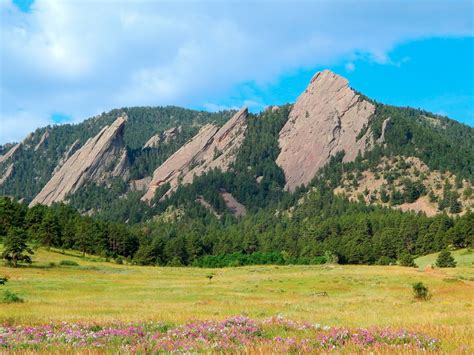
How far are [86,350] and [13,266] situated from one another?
217 feet

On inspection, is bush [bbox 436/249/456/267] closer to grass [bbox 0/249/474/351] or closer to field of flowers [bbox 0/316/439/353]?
grass [bbox 0/249/474/351]

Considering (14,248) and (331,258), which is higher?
(331,258)

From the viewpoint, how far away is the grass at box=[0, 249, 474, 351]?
20516 millimetres

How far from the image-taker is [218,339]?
41.9 ft

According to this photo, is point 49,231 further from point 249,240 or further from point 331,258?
point 249,240

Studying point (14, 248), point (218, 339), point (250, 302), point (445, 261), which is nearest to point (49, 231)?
point (14, 248)

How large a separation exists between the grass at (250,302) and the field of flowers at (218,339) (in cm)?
153

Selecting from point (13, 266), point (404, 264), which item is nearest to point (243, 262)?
point (404, 264)

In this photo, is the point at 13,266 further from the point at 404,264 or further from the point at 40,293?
the point at 404,264

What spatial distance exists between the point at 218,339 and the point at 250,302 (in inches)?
876

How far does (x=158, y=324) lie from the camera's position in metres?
16.6

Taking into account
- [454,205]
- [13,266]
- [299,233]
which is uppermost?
[454,205]

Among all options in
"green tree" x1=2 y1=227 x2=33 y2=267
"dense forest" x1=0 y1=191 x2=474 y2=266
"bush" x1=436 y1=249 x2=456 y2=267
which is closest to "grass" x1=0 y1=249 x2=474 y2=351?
"green tree" x1=2 y1=227 x2=33 y2=267

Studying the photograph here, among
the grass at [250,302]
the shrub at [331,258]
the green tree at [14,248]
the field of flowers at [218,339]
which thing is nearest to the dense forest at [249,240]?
the shrub at [331,258]
